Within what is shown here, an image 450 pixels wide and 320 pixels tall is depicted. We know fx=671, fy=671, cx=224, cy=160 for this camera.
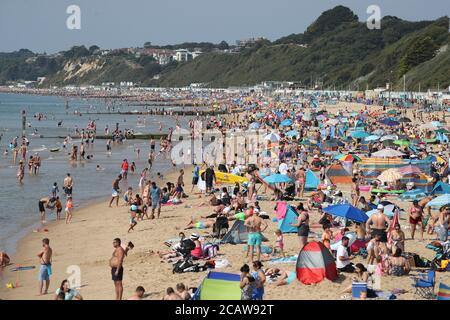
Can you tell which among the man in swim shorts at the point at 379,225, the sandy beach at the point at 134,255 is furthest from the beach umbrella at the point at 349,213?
the sandy beach at the point at 134,255

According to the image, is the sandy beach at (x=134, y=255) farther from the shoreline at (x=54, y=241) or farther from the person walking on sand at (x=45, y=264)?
the person walking on sand at (x=45, y=264)

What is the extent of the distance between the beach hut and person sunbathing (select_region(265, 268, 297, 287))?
17cm

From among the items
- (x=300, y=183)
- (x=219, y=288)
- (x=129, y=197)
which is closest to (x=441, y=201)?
(x=300, y=183)

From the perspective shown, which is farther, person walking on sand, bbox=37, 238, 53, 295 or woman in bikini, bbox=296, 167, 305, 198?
woman in bikini, bbox=296, 167, 305, 198

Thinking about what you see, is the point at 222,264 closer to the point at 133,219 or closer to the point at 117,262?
the point at 117,262

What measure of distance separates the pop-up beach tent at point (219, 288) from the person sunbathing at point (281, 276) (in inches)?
55.2

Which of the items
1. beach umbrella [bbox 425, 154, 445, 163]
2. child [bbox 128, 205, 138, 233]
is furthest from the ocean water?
beach umbrella [bbox 425, 154, 445, 163]

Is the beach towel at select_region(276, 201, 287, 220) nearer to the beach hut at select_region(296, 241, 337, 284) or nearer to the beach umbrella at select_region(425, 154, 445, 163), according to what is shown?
the beach hut at select_region(296, 241, 337, 284)

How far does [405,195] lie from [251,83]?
135 metres

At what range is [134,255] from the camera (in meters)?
13.6

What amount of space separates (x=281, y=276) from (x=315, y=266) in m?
0.65

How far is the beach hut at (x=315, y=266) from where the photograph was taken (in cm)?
1047

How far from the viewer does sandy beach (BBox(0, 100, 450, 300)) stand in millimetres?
10477

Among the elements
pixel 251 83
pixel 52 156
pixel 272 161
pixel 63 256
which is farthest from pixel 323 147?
pixel 251 83
